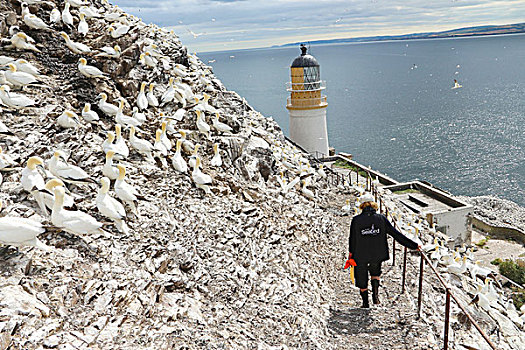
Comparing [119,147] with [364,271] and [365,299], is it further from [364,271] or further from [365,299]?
[365,299]

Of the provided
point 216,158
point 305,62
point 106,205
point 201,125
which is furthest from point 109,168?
point 305,62

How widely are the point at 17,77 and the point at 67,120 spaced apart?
1.66 meters

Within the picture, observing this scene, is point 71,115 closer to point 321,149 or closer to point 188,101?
point 188,101

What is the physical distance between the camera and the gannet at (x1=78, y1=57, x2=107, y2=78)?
1116 centimetres

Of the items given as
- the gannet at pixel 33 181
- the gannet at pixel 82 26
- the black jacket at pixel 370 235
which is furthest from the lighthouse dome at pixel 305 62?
the gannet at pixel 33 181

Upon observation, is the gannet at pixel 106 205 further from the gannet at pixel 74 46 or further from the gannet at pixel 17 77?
the gannet at pixel 74 46

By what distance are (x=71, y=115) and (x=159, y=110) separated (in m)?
3.41

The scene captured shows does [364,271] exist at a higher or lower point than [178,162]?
lower

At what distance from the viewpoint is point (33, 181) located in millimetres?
6934

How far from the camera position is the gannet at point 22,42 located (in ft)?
37.2

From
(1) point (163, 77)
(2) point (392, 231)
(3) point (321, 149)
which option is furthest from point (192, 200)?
(3) point (321, 149)

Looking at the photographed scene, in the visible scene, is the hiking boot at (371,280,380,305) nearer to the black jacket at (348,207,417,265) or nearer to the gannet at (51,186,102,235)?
the black jacket at (348,207,417,265)

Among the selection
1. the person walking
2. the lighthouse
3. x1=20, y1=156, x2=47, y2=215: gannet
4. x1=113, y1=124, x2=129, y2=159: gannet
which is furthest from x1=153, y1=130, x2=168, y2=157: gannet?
the lighthouse

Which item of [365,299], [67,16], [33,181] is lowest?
[365,299]
